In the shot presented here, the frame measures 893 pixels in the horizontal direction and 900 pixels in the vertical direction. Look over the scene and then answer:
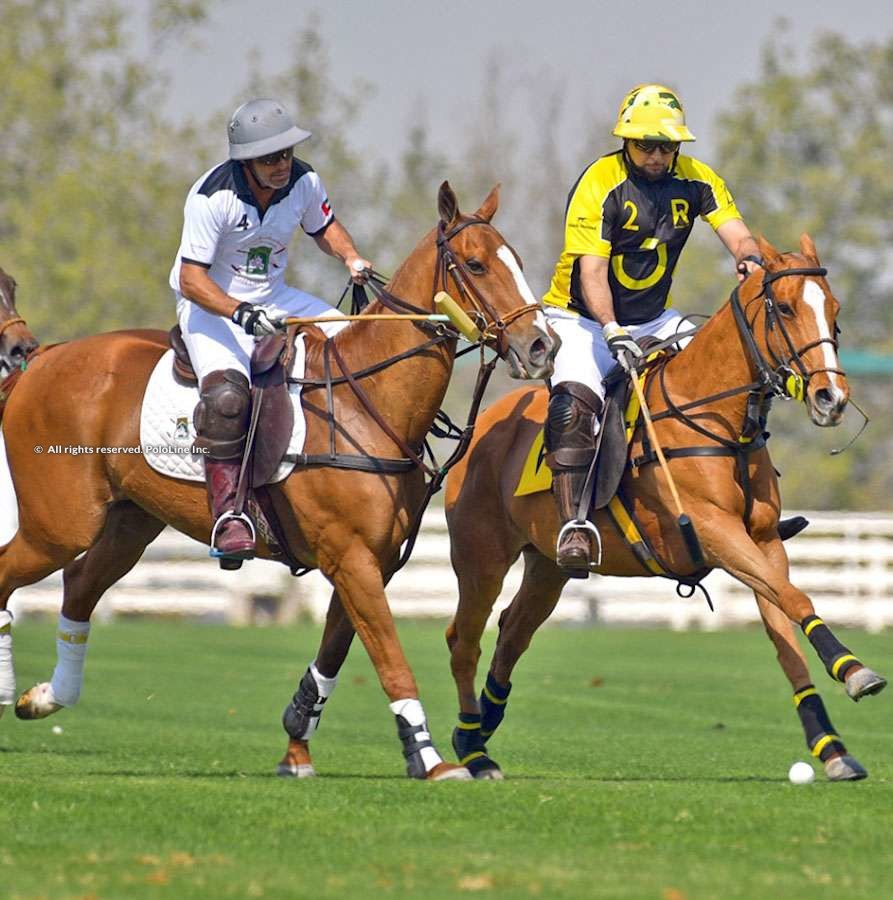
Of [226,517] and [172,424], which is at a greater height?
[172,424]

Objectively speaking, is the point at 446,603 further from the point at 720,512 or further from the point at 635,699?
the point at 720,512

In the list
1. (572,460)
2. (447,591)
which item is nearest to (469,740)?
(572,460)

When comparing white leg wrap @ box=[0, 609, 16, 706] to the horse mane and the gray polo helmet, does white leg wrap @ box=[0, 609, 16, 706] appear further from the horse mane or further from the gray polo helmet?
the gray polo helmet

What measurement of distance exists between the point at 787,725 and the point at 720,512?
5.29 metres

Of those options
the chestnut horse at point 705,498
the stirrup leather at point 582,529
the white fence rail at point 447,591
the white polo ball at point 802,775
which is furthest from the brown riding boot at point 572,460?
the white fence rail at point 447,591

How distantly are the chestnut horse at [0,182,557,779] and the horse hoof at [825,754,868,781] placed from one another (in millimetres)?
1720

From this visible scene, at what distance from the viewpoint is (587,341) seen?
34.9ft

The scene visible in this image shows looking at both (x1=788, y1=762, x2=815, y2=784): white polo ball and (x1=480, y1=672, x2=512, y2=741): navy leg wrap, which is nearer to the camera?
(x1=788, y1=762, x2=815, y2=784): white polo ball

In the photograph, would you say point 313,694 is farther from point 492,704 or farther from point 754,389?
point 754,389

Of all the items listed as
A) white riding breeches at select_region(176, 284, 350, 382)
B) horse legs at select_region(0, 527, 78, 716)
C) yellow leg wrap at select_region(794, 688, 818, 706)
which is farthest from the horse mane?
yellow leg wrap at select_region(794, 688, 818, 706)

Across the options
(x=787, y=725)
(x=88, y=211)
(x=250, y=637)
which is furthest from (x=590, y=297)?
(x=88, y=211)

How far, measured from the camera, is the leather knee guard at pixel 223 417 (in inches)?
384

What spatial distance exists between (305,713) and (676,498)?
220cm

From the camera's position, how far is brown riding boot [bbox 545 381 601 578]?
10219mm
